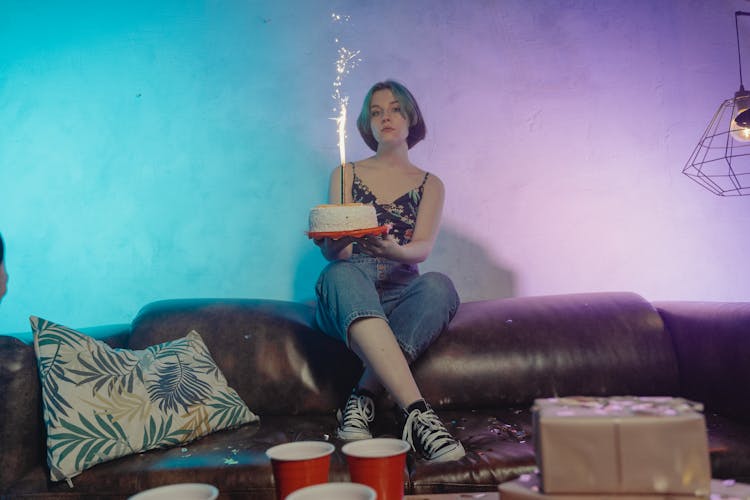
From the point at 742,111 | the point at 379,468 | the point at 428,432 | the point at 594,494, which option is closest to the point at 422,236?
the point at 428,432

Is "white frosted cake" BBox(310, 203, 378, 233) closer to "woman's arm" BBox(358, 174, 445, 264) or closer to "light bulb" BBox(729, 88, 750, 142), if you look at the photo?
"woman's arm" BBox(358, 174, 445, 264)

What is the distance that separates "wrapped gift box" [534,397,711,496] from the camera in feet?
2.07

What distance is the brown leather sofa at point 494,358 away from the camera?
1.64 m

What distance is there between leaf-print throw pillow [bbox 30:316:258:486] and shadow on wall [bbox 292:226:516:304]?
3.52 ft

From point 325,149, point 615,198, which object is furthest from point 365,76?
point 615,198

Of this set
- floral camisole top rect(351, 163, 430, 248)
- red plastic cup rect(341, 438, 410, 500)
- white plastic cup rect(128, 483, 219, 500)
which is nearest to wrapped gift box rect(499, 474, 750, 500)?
red plastic cup rect(341, 438, 410, 500)

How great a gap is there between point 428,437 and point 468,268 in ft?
3.88

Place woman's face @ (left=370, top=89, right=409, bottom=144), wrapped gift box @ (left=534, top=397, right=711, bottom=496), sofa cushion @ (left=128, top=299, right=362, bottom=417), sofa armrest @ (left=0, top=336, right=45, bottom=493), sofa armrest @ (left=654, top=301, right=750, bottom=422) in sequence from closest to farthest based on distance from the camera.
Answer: wrapped gift box @ (left=534, top=397, right=711, bottom=496)
sofa armrest @ (left=0, top=336, right=45, bottom=493)
sofa armrest @ (left=654, top=301, right=750, bottom=422)
sofa cushion @ (left=128, top=299, right=362, bottom=417)
woman's face @ (left=370, top=89, right=409, bottom=144)

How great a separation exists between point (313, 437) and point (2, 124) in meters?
1.87

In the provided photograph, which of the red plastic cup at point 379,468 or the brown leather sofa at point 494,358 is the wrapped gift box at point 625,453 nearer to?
the red plastic cup at point 379,468

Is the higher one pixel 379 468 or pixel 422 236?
pixel 422 236

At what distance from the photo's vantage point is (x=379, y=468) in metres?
0.77

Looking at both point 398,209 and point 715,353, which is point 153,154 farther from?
point 715,353

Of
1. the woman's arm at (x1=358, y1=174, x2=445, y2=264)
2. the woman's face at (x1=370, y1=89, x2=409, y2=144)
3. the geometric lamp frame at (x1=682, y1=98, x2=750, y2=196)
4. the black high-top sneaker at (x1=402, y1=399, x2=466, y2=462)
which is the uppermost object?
the woman's face at (x1=370, y1=89, x2=409, y2=144)
